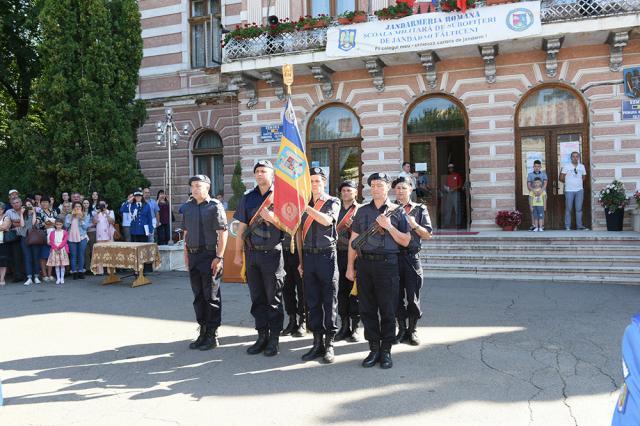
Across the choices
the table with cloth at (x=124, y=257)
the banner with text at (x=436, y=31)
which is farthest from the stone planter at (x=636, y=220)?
the table with cloth at (x=124, y=257)

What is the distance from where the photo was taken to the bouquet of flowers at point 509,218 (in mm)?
14367

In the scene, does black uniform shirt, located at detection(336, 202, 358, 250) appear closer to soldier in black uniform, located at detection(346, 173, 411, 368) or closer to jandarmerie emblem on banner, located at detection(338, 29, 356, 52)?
soldier in black uniform, located at detection(346, 173, 411, 368)

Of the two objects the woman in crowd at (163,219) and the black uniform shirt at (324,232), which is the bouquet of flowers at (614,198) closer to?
the black uniform shirt at (324,232)

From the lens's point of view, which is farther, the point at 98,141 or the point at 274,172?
the point at 98,141

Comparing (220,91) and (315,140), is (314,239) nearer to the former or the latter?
(315,140)

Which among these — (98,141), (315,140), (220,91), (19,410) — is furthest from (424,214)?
(220,91)

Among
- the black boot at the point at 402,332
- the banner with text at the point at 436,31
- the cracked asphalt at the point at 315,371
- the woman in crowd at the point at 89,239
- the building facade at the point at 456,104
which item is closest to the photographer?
the cracked asphalt at the point at 315,371

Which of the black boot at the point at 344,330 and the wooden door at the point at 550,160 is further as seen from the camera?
the wooden door at the point at 550,160

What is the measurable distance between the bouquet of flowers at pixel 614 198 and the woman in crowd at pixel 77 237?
504 inches

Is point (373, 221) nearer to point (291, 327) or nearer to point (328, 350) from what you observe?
point (328, 350)

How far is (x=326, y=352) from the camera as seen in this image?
581 centimetres

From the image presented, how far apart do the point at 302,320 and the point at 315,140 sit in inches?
431

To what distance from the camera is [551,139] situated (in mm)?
14820

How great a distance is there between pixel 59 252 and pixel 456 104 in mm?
11263
